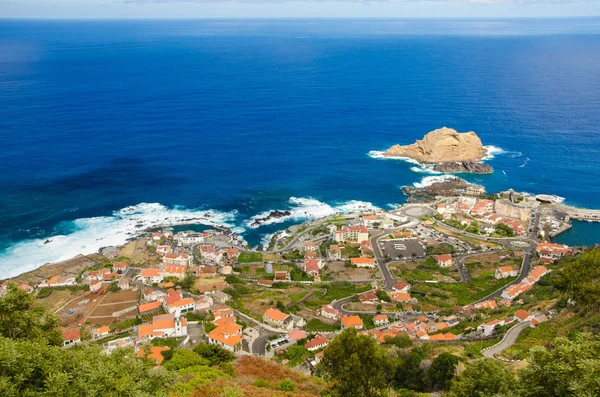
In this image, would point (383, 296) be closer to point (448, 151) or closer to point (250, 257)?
point (250, 257)

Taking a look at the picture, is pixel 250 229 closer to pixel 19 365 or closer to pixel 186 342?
pixel 186 342

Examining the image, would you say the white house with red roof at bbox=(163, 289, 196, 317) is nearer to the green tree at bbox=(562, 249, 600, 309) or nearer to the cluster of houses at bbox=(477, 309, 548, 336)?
the cluster of houses at bbox=(477, 309, 548, 336)

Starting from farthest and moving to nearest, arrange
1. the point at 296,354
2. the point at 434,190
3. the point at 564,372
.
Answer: the point at 434,190 → the point at 296,354 → the point at 564,372

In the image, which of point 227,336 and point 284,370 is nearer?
point 284,370

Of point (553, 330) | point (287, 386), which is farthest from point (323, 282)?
point (287, 386)

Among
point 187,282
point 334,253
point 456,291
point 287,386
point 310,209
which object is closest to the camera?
point 287,386

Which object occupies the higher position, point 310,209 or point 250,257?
point 310,209

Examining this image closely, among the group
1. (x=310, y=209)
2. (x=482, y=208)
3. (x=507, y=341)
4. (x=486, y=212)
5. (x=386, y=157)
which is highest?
(x=386, y=157)

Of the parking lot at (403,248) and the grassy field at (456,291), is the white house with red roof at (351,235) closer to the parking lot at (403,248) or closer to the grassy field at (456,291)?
the parking lot at (403,248)

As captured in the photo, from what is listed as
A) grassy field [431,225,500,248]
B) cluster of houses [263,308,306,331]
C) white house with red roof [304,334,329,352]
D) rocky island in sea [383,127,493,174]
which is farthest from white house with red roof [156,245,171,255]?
rocky island in sea [383,127,493,174]
